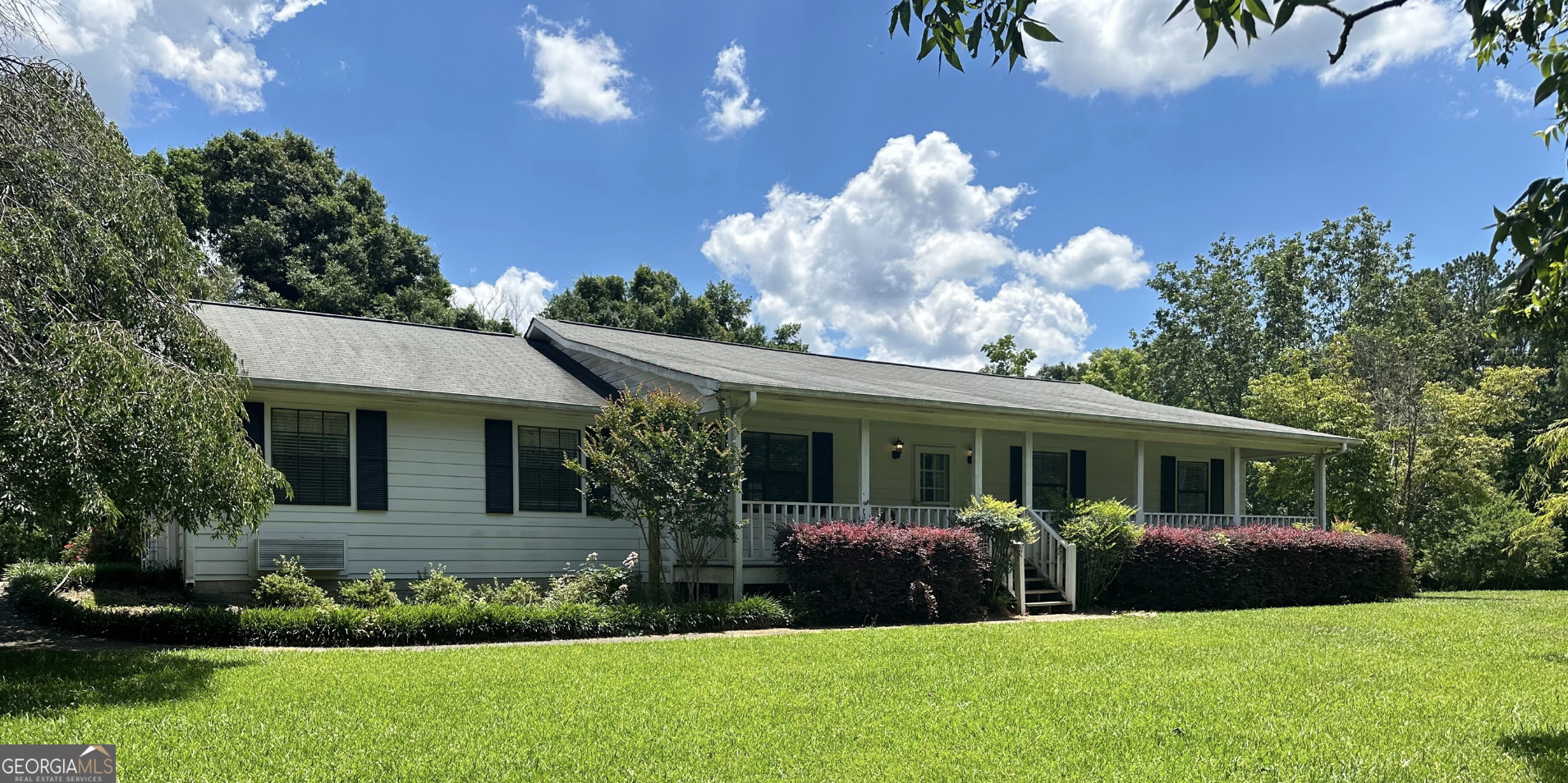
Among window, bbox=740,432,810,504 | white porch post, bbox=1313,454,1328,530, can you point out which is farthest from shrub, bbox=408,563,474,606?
white porch post, bbox=1313,454,1328,530

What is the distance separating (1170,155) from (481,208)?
20006 millimetres

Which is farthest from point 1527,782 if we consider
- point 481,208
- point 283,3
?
point 481,208

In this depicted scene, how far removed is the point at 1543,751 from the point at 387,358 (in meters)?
13.1

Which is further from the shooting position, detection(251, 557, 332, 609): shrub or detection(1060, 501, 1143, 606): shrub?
detection(1060, 501, 1143, 606): shrub

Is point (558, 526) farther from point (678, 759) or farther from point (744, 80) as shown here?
Answer: point (744, 80)

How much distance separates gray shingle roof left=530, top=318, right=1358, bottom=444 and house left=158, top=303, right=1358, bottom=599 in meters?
0.07

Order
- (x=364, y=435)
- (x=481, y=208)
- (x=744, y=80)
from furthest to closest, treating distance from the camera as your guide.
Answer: (x=481, y=208) → (x=744, y=80) → (x=364, y=435)

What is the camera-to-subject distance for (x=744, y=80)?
2130 cm

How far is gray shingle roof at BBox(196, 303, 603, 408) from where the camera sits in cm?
1235

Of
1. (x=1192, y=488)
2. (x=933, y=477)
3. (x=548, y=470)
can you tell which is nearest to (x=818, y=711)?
(x=548, y=470)

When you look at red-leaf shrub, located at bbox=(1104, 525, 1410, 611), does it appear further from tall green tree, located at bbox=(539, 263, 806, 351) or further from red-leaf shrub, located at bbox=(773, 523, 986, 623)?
tall green tree, located at bbox=(539, 263, 806, 351)

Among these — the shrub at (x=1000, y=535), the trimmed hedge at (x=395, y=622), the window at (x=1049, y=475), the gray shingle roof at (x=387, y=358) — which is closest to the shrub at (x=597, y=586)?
the trimmed hedge at (x=395, y=622)

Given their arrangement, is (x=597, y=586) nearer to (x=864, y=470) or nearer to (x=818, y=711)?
(x=864, y=470)

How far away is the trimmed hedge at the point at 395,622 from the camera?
948 centimetres
